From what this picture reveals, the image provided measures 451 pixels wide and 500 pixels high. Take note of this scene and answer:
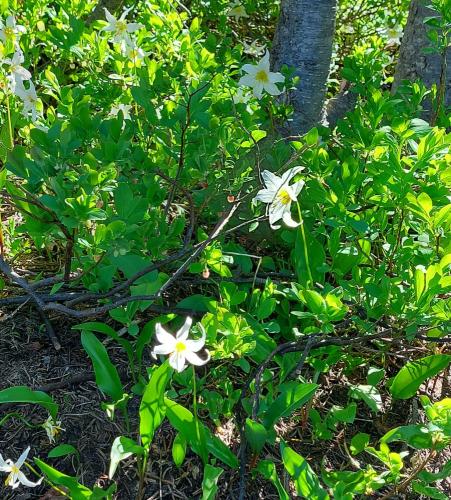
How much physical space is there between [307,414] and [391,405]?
11.1 inches

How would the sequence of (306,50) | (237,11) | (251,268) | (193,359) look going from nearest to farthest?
1. (193,359)
2. (251,268)
3. (306,50)
4. (237,11)

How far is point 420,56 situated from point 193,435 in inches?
83.0

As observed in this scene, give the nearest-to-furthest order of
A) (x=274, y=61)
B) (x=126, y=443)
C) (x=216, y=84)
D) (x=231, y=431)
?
1. (x=126, y=443)
2. (x=231, y=431)
3. (x=216, y=84)
4. (x=274, y=61)

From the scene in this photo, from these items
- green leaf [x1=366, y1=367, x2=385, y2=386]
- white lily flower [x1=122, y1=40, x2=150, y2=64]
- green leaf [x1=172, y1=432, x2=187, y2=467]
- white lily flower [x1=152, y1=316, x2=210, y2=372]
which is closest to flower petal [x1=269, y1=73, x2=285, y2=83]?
white lily flower [x1=122, y1=40, x2=150, y2=64]

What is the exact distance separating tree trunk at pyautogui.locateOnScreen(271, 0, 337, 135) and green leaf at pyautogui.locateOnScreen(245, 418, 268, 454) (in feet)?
4.76

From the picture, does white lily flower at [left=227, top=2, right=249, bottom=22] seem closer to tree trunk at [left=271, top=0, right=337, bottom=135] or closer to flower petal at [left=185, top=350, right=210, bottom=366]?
tree trunk at [left=271, top=0, right=337, bottom=135]

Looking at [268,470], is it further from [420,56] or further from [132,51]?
[420,56]

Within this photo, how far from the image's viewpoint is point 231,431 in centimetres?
192

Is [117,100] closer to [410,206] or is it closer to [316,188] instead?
[316,188]

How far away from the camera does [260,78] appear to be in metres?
2.43

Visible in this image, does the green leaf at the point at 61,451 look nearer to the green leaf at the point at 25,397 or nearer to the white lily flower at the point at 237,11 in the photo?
the green leaf at the point at 25,397

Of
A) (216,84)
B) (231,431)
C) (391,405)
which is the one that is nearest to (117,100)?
(216,84)

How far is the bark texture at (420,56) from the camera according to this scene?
297 cm

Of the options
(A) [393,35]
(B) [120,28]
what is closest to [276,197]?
(B) [120,28]
